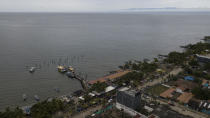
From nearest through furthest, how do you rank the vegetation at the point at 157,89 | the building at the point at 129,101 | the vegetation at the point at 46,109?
the vegetation at the point at 46,109 < the building at the point at 129,101 < the vegetation at the point at 157,89

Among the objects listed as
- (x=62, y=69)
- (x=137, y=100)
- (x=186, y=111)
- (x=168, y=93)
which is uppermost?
(x=137, y=100)

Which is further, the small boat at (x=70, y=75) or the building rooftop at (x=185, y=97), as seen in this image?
the small boat at (x=70, y=75)

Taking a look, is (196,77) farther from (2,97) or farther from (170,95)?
(2,97)

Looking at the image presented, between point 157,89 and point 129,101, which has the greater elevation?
point 129,101

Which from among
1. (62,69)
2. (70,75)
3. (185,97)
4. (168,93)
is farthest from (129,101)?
(62,69)

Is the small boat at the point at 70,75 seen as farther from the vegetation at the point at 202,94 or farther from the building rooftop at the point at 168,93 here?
the vegetation at the point at 202,94

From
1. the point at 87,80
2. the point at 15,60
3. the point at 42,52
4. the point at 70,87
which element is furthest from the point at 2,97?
the point at 42,52

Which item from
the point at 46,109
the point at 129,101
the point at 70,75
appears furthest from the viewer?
the point at 70,75

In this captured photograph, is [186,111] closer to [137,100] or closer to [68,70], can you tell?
[137,100]

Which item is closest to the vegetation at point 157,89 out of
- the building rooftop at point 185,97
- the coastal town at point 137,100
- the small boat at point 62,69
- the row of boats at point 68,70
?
the coastal town at point 137,100
